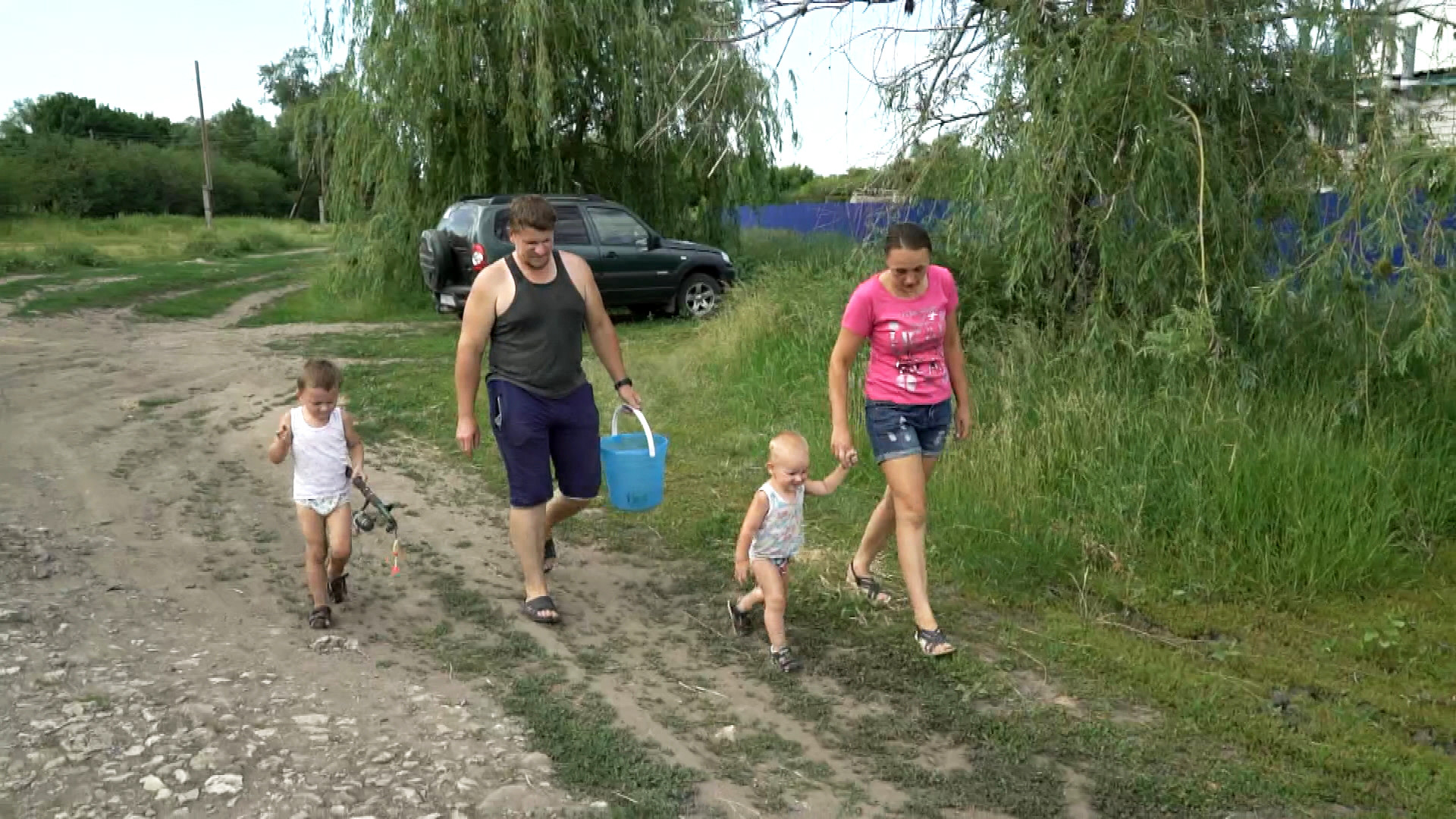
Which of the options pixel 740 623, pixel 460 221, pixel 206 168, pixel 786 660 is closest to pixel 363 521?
pixel 740 623

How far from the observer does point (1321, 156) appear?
6758 mm

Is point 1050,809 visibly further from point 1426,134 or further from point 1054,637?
point 1426,134

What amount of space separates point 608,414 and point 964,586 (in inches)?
169

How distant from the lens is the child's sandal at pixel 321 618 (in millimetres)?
4684

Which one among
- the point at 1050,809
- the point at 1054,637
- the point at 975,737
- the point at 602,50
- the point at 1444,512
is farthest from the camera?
the point at 602,50

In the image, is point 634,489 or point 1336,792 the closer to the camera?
point 1336,792

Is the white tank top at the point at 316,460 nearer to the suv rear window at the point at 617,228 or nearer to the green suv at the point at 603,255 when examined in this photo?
the green suv at the point at 603,255

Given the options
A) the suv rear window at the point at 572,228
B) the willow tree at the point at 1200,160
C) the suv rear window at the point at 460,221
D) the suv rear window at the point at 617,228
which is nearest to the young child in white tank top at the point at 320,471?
the willow tree at the point at 1200,160

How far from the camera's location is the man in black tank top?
4660 millimetres

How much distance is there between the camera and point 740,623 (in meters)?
4.75

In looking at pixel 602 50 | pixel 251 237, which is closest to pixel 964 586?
pixel 602 50

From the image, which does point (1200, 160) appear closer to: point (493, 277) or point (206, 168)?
point (493, 277)

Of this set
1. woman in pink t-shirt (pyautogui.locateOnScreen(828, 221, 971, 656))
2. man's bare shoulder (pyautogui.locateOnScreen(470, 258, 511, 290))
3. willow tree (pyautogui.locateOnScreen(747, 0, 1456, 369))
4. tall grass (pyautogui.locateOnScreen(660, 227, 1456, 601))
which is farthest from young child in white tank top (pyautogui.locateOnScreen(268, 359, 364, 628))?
willow tree (pyautogui.locateOnScreen(747, 0, 1456, 369))

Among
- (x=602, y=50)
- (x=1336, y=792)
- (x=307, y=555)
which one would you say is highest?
(x=602, y=50)
